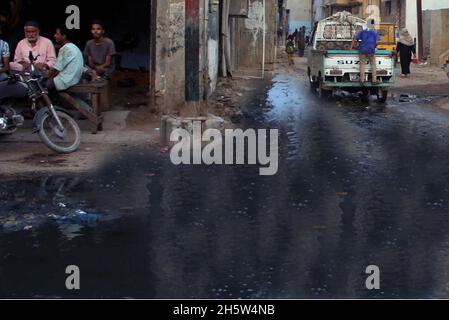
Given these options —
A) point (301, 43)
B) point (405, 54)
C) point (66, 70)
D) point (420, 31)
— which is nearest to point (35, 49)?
point (66, 70)

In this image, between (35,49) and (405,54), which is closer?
(35,49)

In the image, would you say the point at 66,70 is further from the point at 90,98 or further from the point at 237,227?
the point at 237,227

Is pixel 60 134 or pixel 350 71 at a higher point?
pixel 350 71

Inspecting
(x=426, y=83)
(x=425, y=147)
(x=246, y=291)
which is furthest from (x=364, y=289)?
(x=426, y=83)

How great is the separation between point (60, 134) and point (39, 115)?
0.37 meters

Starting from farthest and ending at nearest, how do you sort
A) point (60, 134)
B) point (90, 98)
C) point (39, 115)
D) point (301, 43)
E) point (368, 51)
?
1. point (301, 43)
2. point (368, 51)
3. point (90, 98)
4. point (60, 134)
5. point (39, 115)

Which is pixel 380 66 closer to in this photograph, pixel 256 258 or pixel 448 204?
pixel 448 204

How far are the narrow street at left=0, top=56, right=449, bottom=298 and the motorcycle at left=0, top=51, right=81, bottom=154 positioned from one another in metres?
0.79

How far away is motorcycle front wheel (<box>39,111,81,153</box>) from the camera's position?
10.8 m

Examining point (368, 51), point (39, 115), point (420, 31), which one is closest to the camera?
point (39, 115)

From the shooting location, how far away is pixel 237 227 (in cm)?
759

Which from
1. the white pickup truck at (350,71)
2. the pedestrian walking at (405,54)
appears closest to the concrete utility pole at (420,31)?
the pedestrian walking at (405,54)

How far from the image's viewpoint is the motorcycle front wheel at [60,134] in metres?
10.8

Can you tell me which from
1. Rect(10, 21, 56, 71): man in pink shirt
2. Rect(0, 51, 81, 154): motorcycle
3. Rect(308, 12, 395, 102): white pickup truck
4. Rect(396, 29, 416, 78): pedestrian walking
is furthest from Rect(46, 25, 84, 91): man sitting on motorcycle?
Rect(396, 29, 416, 78): pedestrian walking
